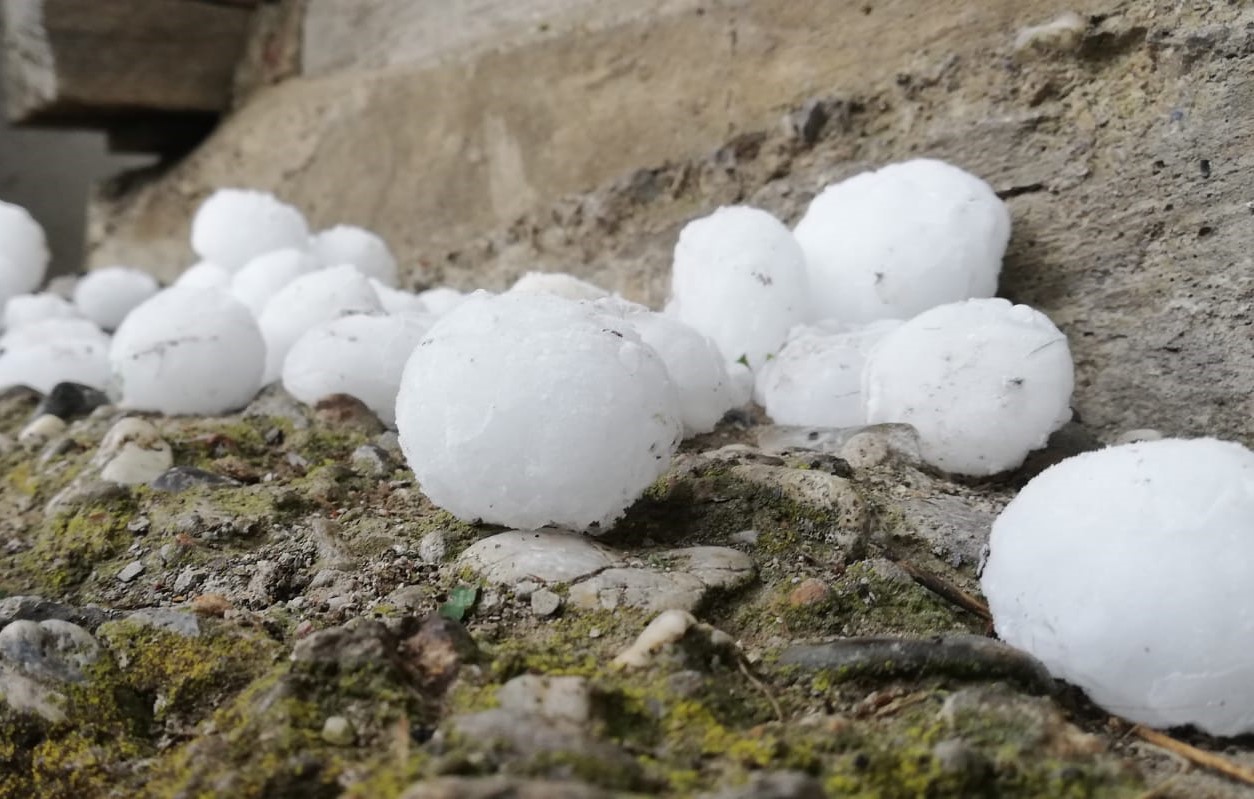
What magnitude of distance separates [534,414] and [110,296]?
3.02 m

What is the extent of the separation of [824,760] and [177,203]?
478cm

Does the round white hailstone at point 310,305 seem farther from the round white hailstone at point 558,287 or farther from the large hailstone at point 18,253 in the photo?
the large hailstone at point 18,253

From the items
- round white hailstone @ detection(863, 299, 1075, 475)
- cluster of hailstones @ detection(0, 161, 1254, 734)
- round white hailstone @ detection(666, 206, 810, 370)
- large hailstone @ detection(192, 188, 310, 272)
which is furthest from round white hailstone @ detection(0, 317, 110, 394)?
round white hailstone @ detection(863, 299, 1075, 475)

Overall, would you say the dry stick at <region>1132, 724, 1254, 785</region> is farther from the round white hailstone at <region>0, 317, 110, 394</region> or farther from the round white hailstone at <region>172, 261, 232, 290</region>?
the round white hailstone at <region>172, 261, 232, 290</region>

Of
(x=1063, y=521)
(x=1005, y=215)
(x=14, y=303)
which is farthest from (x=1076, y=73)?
(x=14, y=303)

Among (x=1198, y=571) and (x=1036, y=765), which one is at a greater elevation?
(x=1198, y=571)

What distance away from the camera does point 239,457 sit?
83.1 inches

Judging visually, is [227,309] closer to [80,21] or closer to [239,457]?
[239,457]

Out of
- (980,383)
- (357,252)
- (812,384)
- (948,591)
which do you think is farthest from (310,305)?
(948,591)

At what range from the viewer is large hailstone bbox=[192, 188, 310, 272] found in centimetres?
338

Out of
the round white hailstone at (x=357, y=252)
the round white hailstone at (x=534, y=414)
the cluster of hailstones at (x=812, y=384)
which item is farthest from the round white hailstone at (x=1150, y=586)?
the round white hailstone at (x=357, y=252)

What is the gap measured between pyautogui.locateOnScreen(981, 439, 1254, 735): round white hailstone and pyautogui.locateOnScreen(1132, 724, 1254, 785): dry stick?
0.02m

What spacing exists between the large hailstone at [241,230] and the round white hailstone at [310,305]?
34.0 inches

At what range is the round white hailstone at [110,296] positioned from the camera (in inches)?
149
